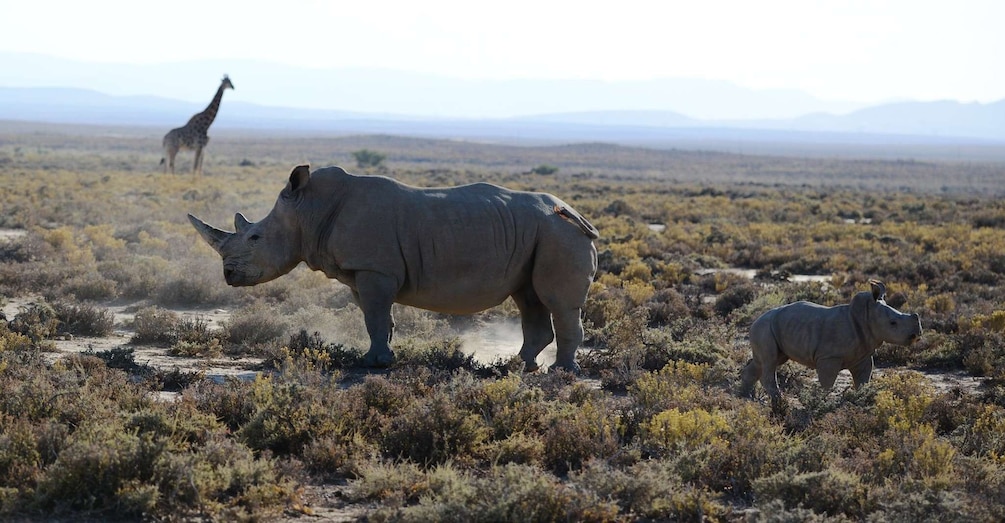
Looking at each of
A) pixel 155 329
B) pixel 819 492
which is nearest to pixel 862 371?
pixel 819 492

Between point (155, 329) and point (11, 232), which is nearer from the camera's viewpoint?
point (155, 329)

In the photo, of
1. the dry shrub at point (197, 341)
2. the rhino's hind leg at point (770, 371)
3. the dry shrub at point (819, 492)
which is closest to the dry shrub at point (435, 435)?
the dry shrub at point (819, 492)

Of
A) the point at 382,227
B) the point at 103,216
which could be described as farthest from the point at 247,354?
the point at 103,216

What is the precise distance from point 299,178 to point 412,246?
126 centimetres

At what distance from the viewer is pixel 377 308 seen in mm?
9516

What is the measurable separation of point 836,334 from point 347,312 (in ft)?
19.0

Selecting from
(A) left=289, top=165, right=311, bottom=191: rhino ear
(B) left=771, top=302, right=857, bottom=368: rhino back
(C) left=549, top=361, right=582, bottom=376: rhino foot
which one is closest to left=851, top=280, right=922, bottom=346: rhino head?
(B) left=771, top=302, right=857, bottom=368: rhino back

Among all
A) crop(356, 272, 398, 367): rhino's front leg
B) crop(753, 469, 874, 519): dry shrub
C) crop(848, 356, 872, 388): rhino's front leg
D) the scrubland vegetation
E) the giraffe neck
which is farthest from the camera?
the giraffe neck

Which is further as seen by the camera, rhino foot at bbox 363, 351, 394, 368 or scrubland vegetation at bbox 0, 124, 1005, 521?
rhino foot at bbox 363, 351, 394, 368

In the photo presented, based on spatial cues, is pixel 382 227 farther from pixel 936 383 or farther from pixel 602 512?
pixel 936 383

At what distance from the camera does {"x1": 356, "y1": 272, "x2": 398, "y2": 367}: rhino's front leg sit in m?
9.49

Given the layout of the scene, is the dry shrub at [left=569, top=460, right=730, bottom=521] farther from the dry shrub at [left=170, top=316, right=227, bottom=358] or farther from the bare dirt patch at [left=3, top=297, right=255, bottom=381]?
the dry shrub at [left=170, top=316, right=227, bottom=358]

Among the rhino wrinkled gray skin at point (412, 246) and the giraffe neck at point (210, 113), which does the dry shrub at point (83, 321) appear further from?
the giraffe neck at point (210, 113)

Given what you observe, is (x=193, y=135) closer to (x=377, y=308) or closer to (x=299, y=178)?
(x=299, y=178)
